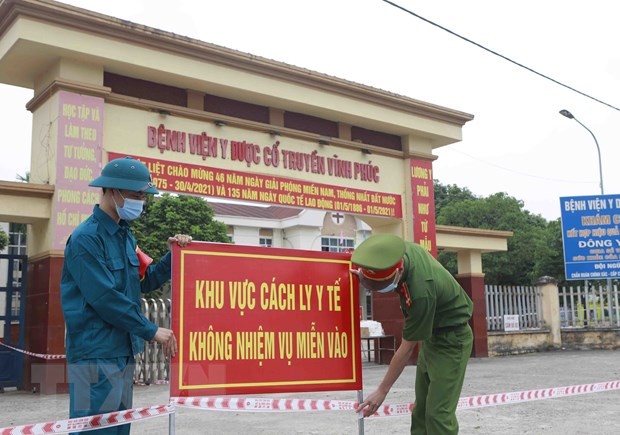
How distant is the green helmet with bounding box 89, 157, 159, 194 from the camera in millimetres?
3232

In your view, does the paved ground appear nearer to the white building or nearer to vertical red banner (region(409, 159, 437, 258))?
vertical red banner (region(409, 159, 437, 258))

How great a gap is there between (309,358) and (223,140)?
7881mm

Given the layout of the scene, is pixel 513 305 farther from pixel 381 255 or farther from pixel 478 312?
pixel 381 255

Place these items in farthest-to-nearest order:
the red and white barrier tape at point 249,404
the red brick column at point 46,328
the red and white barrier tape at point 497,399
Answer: the red brick column at point 46,328
the red and white barrier tape at point 497,399
the red and white barrier tape at point 249,404

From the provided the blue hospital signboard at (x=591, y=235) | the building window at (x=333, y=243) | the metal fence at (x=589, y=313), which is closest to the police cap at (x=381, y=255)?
the metal fence at (x=589, y=313)

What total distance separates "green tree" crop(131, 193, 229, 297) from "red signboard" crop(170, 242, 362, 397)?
25849 millimetres

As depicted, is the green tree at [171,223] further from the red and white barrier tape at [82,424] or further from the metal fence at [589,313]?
the red and white barrier tape at [82,424]

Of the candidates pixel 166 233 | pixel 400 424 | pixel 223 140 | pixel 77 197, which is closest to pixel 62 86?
pixel 77 197

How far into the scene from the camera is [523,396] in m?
5.27

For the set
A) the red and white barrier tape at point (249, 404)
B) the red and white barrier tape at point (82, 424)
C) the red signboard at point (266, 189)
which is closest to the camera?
the red and white barrier tape at point (82, 424)

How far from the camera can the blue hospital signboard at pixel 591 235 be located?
19.8m

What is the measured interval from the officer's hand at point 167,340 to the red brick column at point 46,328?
6727mm

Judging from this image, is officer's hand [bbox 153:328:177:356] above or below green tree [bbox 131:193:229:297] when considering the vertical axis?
below

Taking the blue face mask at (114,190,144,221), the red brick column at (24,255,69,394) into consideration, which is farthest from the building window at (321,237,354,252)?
the blue face mask at (114,190,144,221)
